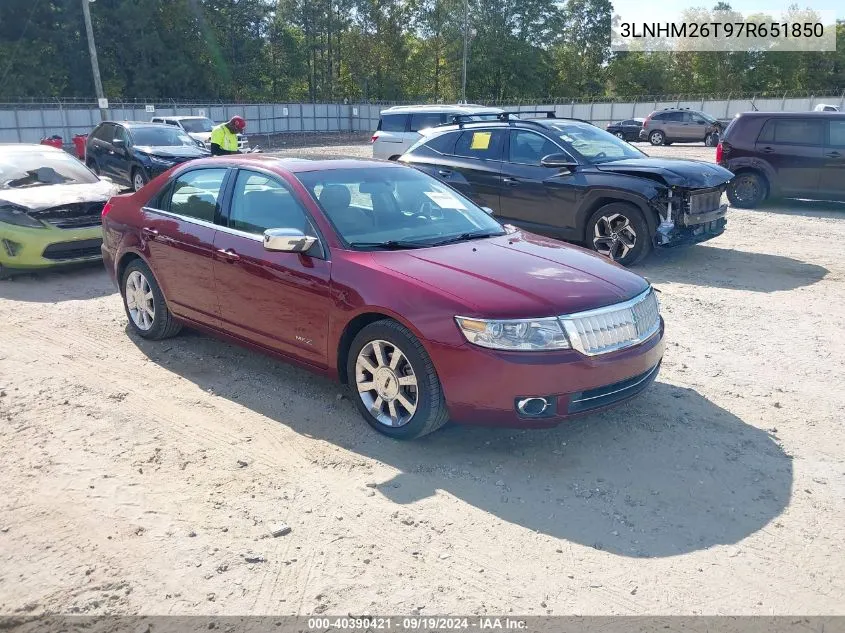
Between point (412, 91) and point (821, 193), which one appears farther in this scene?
point (412, 91)

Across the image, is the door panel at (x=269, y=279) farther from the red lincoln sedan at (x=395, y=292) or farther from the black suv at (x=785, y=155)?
the black suv at (x=785, y=155)

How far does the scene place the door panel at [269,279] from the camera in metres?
4.66

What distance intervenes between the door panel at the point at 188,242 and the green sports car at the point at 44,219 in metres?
3.19

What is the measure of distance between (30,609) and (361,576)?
1.33 metres

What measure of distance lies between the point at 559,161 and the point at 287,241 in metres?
5.51

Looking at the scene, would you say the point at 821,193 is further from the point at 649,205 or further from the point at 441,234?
the point at 441,234

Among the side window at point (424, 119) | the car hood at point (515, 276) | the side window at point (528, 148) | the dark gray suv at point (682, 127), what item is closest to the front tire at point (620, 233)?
the side window at point (528, 148)

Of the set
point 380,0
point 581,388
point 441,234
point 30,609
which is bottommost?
point 30,609

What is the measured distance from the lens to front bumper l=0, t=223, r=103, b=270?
8.43 meters

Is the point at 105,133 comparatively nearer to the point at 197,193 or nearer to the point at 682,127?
the point at 197,193

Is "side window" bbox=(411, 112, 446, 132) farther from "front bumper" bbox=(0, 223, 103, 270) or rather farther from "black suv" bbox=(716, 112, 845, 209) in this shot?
"front bumper" bbox=(0, 223, 103, 270)

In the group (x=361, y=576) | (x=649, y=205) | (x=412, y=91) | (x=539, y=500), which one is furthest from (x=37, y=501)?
(x=412, y=91)

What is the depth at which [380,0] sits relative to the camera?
242 ft

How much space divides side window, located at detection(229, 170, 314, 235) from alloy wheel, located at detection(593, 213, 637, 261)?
4.96 meters
